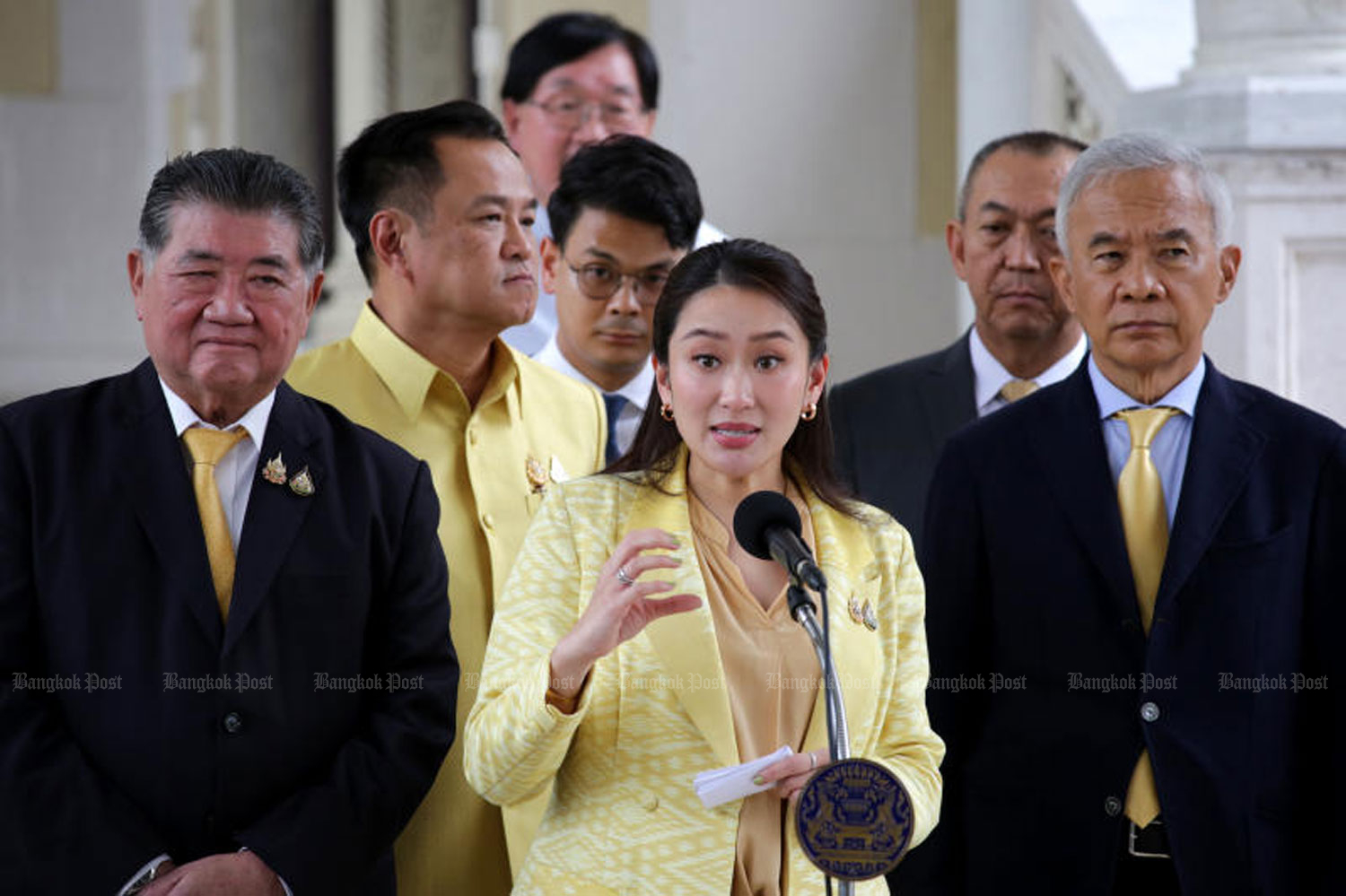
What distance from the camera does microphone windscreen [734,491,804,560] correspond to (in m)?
2.38

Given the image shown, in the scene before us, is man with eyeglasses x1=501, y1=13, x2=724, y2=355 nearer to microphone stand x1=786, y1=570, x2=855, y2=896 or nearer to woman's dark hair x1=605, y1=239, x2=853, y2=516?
woman's dark hair x1=605, y1=239, x2=853, y2=516

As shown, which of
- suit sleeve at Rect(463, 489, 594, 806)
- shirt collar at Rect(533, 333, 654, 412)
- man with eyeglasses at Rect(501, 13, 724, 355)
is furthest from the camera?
man with eyeglasses at Rect(501, 13, 724, 355)

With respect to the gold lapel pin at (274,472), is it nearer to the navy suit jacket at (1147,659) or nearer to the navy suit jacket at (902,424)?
the navy suit jacket at (1147,659)

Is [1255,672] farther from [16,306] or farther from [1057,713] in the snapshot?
[16,306]

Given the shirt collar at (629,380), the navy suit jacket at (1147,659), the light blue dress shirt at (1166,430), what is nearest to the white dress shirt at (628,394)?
the shirt collar at (629,380)

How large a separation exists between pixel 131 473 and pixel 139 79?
6781 millimetres

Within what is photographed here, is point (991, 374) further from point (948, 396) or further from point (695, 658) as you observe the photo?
point (695, 658)

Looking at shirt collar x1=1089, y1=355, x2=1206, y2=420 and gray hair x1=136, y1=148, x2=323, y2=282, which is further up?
gray hair x1=136, y1=148, x2=323, y2=282

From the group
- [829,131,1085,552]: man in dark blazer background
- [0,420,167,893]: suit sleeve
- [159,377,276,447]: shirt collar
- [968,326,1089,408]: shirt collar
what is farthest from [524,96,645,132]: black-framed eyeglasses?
[0,420,167,893]: suit sleeve

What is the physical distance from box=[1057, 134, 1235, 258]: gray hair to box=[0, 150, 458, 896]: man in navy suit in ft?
3.65

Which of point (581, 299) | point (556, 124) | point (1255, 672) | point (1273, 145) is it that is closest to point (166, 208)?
point (581, 299)

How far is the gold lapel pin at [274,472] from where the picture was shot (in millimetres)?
2789

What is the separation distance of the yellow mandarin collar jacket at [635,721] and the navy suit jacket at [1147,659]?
30 centimetres

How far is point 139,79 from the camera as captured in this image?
29.8 ft
